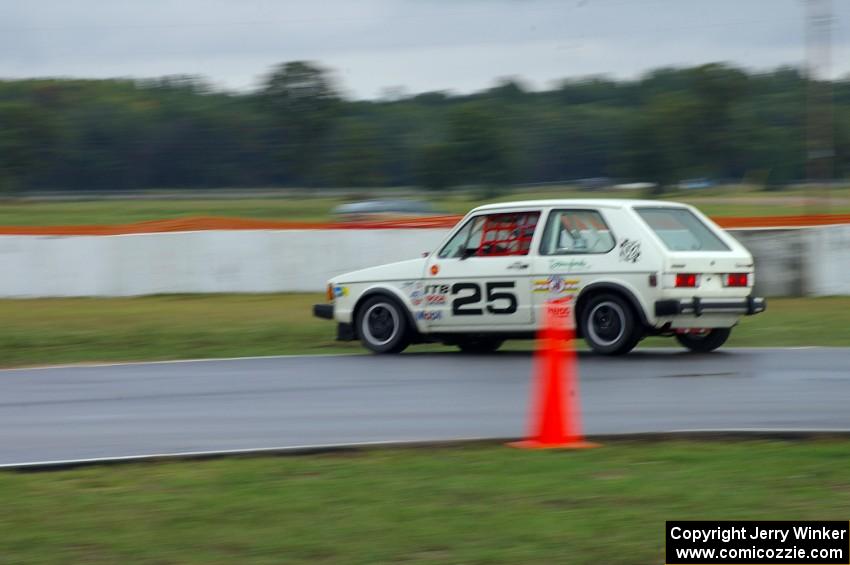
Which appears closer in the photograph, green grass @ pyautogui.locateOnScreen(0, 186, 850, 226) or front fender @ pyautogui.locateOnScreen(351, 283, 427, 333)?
front fender @ pyautogui.locateOnScreen(351, 283, 427, 333)

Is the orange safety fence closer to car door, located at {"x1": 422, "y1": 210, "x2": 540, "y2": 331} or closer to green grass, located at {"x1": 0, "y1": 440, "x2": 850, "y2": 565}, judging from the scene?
car door, located at {"x1": 422, "y1": 210, "x2": 540, "y2": 331}

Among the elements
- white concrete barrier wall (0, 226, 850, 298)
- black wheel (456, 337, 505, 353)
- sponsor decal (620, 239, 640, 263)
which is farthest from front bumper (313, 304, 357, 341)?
white concrete barrier wall (0, 226, 850, 298)

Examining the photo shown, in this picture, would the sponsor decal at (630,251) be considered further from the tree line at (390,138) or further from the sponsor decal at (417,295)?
the tree line at (390,138)

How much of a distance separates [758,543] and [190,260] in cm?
1813

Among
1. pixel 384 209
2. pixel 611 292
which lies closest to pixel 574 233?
pixel 611 292

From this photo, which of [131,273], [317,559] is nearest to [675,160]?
[131,273]

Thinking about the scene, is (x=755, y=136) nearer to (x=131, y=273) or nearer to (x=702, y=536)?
(x=131, y=273)

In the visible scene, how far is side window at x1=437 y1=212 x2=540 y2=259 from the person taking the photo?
508 inches

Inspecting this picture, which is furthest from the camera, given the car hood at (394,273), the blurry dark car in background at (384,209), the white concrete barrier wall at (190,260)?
the blurry dark car in background at (384,209)

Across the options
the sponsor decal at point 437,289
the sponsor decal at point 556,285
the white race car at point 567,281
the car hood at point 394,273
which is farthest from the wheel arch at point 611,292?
the car hood at point 394,273

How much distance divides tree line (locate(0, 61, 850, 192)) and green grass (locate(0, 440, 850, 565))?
949 inches

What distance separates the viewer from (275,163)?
3378 cm

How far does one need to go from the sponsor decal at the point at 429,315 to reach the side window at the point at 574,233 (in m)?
1.35

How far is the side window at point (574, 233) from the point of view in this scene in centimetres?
1253
